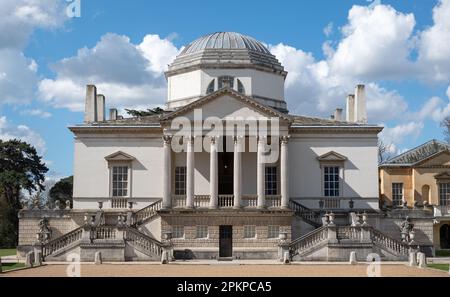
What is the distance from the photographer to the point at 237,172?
40.6 m

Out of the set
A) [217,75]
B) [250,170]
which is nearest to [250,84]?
[217,75]

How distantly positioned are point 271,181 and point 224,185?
3.17 m

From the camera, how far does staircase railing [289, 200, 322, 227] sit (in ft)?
133

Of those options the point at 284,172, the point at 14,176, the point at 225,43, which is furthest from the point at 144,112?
the point at 284,172

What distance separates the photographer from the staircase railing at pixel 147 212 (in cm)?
4103

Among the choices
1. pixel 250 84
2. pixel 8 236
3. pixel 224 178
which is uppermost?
pixel 250 84

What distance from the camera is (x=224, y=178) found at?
4450cm

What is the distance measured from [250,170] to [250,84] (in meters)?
7.80

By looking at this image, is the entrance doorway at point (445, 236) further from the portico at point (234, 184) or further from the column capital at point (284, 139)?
the column capital at point (284, 139)

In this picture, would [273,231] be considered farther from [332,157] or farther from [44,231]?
[44,231]

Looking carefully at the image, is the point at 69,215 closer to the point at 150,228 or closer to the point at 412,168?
the point at 150,228

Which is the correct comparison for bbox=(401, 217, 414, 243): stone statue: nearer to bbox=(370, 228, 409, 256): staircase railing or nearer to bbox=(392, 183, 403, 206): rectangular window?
bbox=(370, 228, 409, 256): staircase railing
